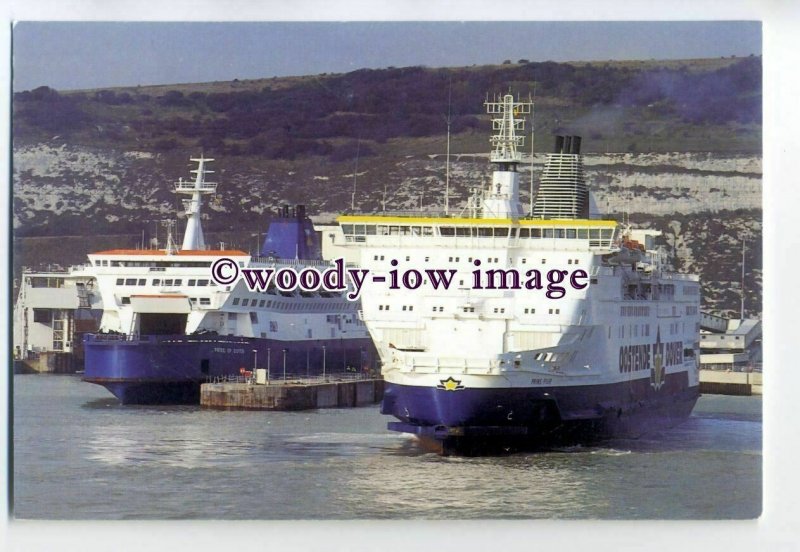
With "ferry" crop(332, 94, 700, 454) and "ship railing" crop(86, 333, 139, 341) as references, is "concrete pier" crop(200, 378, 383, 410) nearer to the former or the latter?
"ship railing" crop(86, 333, 139, 341)

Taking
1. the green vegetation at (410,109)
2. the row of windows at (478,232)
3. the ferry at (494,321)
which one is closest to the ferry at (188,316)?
the green vegetation at (410,109)

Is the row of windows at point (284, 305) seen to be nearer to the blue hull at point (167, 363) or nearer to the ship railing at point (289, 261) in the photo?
the blue hull at point (167, 363)

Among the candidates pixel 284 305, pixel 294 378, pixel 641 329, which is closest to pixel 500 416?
pixel 641 329

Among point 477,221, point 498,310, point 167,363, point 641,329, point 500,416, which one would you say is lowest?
point 500,416

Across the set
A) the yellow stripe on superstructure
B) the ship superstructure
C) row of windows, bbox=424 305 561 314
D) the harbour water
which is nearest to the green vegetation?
the yellow stripe on superstructure

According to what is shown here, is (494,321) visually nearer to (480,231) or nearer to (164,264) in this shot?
(480,231)
